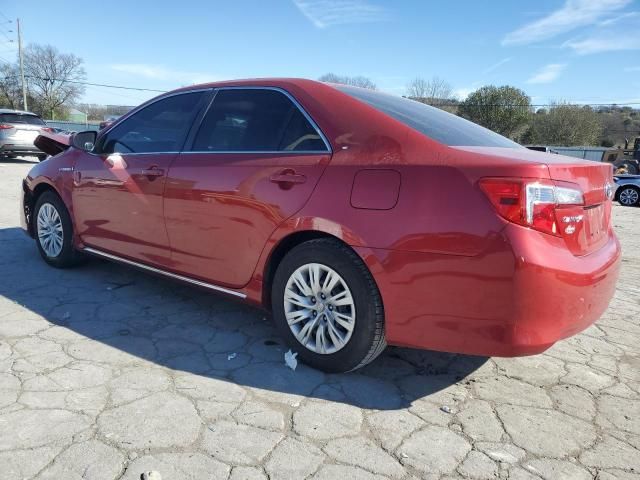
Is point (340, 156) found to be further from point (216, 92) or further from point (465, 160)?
point (216, 92)

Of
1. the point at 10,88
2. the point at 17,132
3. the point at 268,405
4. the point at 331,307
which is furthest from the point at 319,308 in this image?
the point at 10,88

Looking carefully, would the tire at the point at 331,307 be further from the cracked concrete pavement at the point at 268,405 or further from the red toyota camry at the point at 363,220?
the cracked concrete pavement at the point at 268,405

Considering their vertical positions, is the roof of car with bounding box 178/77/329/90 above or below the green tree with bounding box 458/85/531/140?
below

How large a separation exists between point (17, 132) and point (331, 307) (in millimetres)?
16259

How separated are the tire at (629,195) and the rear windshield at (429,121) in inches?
616

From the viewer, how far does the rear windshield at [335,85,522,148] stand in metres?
2.69

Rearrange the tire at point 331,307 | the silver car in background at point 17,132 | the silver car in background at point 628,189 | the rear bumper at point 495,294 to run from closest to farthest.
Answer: the rear bumper at point 495,294
the tire at point 331,307
the silver car in background at point 17,132
the silver car in background at point 628,189

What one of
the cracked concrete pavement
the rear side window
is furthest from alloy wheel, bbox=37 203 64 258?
the rear side window

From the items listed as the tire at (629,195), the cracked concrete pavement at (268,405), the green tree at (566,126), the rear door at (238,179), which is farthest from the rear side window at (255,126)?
the green tree at (566,126)

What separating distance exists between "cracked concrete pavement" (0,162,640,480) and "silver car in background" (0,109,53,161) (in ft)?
46.5

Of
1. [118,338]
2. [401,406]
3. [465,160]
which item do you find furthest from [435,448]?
[118,338]

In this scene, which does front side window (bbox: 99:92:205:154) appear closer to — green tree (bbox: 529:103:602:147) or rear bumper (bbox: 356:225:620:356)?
rear bumper (bbox: 356:225:620:356)

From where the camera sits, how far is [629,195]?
16.3m

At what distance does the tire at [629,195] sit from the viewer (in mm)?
16141
